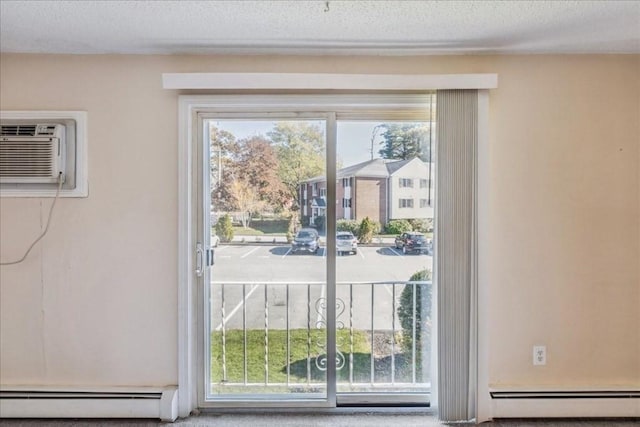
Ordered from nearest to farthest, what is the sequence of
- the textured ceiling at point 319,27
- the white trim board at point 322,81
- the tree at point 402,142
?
the textured ceiling at point 319,27, the white trim board at point 322,81, the tree at point 402,142

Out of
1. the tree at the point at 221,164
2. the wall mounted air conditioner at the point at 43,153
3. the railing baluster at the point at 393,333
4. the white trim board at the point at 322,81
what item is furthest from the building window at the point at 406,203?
the wall mounted air conditioner at the point at 43,153

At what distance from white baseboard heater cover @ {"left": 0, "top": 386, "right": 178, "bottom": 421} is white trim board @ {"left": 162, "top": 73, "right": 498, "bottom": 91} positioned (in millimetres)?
1795

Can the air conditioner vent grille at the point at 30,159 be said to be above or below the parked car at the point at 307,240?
above

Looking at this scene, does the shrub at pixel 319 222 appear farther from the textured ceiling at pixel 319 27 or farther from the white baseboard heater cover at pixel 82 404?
the white baseboard heater cover at pixel 82 404

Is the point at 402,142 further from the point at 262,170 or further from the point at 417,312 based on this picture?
the point at 417,312

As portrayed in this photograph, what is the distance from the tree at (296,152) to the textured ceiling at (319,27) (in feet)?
1.45

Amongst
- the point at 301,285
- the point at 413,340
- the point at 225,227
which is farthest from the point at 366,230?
the point at 225,227

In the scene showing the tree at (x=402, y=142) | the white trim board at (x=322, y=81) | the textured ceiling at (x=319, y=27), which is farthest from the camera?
the tree at (x=402, y=142)

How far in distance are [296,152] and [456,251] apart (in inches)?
43.7

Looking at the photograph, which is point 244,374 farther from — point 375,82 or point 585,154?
point 585,154

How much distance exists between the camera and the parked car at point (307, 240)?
7.39ft

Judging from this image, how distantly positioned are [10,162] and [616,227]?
3.54 meters

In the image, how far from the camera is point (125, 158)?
215 cm

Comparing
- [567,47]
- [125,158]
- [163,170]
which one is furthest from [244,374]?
[567,47]
